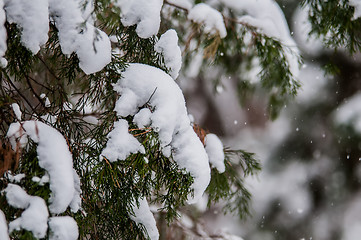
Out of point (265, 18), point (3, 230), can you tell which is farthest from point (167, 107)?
point (265, 18)

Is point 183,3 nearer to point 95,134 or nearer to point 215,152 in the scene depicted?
point 215,152

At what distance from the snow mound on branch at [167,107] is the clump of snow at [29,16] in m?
0.32

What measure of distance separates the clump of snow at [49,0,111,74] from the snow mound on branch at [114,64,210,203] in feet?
0.45

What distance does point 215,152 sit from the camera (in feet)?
5.84

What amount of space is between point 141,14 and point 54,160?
0.62 meters

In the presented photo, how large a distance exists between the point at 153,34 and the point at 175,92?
0.85 feet

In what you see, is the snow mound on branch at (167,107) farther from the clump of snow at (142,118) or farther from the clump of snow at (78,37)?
the clump of snow at (78,37)

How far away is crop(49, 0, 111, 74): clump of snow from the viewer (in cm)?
115

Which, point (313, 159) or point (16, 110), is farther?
point (313, 159)

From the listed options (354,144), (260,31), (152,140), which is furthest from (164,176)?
(354,144)

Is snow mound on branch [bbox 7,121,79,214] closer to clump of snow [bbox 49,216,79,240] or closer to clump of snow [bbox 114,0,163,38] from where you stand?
clump of snow [bbox 49,216,79,240]

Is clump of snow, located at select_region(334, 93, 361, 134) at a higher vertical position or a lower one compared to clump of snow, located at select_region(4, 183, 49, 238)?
higher

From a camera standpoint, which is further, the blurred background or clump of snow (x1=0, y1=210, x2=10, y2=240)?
the blurred background

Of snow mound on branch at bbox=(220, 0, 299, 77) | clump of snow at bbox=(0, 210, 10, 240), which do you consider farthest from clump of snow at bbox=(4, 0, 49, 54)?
snow mound on branch at bbox=(220, 0, 299, 77)
